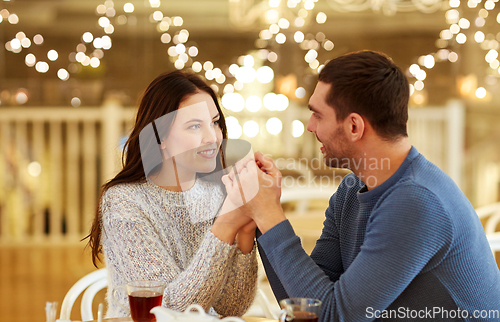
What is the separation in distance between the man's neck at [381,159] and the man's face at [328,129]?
0.04 m

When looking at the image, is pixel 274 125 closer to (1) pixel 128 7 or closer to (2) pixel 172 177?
(1) pixel 128 7

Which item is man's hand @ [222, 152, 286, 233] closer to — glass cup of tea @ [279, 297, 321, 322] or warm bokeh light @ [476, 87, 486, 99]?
glass cup of tea @ [279, 297, 321, 322]

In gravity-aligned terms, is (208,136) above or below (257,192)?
above

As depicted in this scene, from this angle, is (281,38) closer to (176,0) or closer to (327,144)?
(176,0)

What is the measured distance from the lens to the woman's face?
4.01 ft

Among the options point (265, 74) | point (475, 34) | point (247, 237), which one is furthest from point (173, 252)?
point (475, 34)

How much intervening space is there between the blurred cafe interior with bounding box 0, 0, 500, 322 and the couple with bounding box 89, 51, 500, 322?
0.94m

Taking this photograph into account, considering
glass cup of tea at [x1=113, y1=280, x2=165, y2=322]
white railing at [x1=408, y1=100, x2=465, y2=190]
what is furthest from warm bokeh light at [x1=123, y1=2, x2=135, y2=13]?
glass cup of tea at [x1=113, y1=280, x2=165, y2=322]

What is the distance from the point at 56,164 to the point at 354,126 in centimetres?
352

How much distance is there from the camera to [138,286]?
810mm

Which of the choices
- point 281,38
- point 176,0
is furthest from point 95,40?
point 281,38

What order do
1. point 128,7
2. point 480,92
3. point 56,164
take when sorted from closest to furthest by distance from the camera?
1. point 56,164
2. point 480,92
3. point 128,7

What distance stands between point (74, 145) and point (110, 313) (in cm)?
318

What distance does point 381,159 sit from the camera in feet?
3.14
